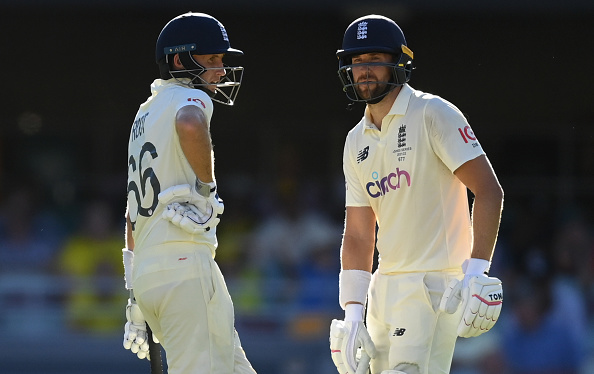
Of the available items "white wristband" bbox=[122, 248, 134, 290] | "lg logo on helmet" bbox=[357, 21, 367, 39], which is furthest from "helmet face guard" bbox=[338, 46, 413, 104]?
"white wristband" bbox=[122, 248, 134, 290]

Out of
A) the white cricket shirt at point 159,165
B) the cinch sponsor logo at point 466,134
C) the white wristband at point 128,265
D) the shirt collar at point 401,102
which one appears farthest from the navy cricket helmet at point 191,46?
the cinch sponsor logo at point 466,134

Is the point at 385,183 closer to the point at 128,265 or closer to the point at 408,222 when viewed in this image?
the point at 408,222

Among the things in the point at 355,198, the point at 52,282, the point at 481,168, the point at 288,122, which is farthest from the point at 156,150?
the point at 288,122

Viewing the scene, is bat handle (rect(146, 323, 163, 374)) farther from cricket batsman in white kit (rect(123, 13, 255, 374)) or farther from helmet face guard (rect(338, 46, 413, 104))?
helmet face guard (rect(338, 46, 413, 104))

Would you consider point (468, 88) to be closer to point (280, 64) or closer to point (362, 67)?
point (280, 64)

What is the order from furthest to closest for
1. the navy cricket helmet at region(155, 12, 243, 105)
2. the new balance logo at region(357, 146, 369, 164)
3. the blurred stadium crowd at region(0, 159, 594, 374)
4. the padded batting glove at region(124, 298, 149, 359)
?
the blurred stadium crowd at region(0, 159, 594, 374) → the padded batting glove at region(124, 298, 149, 359) → the navy cricket helmet at region(155, 12, 243, 105) → the new balance logo at region(357, 146, 369, 164)

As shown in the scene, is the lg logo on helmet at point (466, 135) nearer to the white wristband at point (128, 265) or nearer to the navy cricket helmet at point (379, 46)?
the navy cricket helmet at point (379, 46)

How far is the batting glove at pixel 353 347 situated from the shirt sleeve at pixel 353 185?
0.43 metres

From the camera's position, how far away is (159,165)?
142 inches

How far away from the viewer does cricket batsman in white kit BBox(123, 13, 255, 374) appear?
3561 millimetres

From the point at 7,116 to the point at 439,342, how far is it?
6.34m

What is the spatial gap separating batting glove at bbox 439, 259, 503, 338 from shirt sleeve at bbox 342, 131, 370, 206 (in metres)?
0.58

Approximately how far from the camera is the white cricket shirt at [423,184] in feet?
11.4

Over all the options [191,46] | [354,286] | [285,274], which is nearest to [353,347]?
[354,286]
